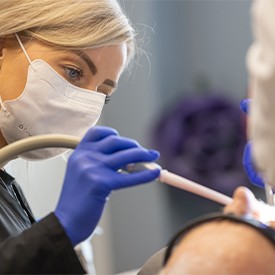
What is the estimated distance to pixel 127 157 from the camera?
0.80 metres

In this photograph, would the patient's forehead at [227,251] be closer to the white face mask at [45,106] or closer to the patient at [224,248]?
the patient at [224,248]

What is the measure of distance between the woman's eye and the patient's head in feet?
1.57

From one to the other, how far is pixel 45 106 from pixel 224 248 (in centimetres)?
53

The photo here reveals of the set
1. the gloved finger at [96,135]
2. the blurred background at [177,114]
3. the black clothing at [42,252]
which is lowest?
the blurred background at [177,114]

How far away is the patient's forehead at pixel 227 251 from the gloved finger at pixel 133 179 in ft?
0.34

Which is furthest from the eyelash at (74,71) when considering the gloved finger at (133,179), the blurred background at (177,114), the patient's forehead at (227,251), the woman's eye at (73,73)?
the blurred background at (177,114)

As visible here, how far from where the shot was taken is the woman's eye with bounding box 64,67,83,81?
1135 mm

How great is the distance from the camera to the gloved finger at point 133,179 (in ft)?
2.58

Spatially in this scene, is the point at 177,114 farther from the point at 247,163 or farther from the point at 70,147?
the point at 70,147

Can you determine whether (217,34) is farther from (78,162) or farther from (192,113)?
(78,162)

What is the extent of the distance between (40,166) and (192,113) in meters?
1.18

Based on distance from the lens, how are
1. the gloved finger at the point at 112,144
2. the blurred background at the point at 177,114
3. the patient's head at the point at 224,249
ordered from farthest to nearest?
1. the blurred background at the point at 177,114
2. the gloved finger at the point at 112,144
3. the patient's head at the point at 224,249

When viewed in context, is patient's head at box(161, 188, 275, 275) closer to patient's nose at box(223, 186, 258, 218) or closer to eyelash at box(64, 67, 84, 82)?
patient's nose at box(223, 186, 258, 218)

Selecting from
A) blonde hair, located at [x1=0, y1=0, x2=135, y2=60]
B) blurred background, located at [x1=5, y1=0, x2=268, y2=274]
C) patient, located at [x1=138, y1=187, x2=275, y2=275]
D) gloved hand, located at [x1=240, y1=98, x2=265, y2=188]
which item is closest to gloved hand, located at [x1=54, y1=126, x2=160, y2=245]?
patient, located at [x1=138, y1=187, x2=275, y2=275]
